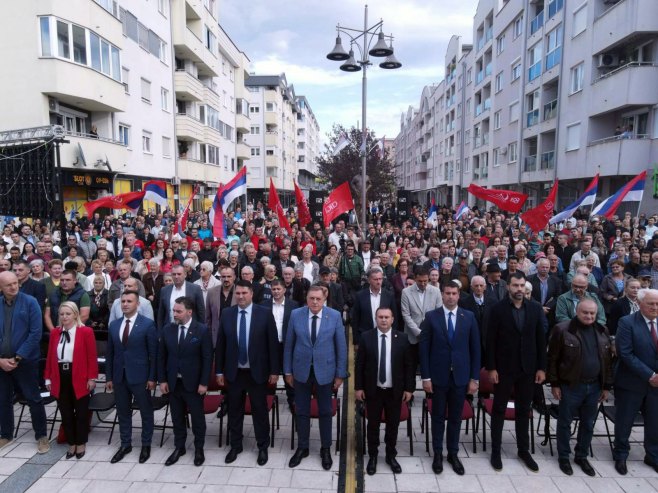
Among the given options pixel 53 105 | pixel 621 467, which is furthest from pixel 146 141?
pixel 621 467

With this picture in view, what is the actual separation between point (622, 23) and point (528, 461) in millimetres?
21123

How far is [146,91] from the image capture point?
84.2 ft

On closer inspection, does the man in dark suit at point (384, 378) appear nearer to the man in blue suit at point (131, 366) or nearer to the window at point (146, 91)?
the man in blue suit at point (131, 366)

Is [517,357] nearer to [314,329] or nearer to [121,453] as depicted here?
[314,329]

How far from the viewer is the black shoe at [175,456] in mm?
5254

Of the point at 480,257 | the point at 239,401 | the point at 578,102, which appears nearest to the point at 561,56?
the point at 578,102

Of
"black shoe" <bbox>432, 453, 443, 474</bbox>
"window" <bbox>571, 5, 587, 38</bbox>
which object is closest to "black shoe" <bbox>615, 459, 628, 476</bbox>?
"black shoe" <bbox>432, 453, 443, 474</bbox>

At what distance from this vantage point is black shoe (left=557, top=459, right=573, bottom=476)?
16.4 feet

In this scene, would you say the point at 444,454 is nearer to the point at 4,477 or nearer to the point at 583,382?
the point at 583,382

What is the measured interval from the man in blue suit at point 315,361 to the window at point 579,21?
24.9 meters

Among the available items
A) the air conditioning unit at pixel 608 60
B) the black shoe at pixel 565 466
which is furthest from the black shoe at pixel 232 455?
the air conditioning unit at pixel 608 60

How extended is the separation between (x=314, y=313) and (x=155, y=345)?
1.97 m

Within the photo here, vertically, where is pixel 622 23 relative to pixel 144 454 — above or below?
above

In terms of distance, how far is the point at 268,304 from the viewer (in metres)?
6.50
